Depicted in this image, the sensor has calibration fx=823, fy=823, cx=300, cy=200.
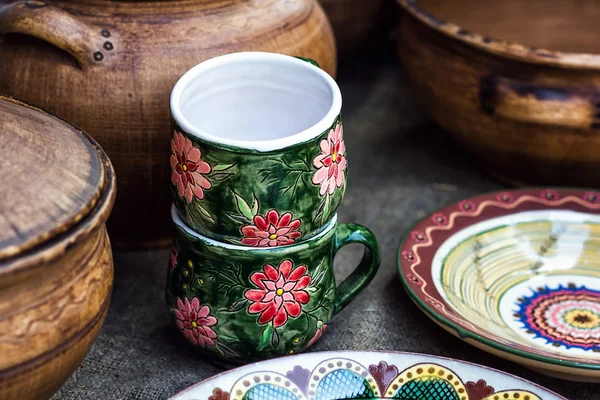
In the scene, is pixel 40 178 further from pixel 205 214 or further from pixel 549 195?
pixel 549 195

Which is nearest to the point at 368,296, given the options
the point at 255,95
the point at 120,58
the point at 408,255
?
the point at 408,255

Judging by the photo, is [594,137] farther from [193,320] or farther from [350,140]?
[193,320]

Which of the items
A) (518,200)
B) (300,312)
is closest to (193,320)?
(300,312)

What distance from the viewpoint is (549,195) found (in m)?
1.05

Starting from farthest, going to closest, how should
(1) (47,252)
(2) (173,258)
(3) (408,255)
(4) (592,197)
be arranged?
(4) (592,197), (3) (408,255), (2) (173,258), (1) (47,252)

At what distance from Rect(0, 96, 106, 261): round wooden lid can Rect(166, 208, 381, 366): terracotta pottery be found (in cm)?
14

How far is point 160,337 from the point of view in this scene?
89 cm

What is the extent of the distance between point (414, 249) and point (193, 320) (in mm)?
281

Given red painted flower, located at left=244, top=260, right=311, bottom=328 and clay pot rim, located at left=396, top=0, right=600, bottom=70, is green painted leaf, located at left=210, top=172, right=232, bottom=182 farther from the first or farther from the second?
clay pot rim, located at left=396, top=0, right=600, bottom=70

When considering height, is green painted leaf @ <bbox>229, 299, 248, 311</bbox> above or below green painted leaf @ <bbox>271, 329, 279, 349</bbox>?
above

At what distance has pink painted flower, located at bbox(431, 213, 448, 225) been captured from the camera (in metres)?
0.99

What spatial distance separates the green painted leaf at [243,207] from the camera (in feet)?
2.35

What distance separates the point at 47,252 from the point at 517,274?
23.4 inches

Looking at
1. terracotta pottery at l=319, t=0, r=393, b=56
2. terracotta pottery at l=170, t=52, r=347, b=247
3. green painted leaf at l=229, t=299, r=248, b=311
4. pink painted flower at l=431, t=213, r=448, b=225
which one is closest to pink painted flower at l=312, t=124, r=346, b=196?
terracotta pottery at l=170, t=52, r=347, b=247
